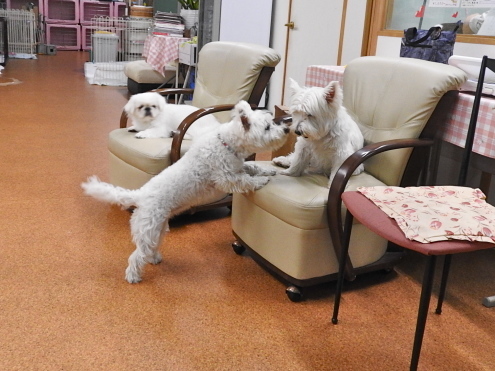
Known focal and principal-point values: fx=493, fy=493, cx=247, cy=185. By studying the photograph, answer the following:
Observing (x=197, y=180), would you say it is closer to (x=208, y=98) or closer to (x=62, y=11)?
(x=208, y=98)

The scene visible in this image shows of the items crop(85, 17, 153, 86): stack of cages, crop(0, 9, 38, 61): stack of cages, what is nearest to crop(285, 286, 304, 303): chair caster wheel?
crop(85, 17, 153, 86): stack of cages

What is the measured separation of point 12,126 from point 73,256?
2886 mm

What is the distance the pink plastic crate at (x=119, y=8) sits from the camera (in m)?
11.0

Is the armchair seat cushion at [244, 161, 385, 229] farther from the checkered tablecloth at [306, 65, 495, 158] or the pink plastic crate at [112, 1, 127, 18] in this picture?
the pink plastic crate at [112, 1, 127, 18]

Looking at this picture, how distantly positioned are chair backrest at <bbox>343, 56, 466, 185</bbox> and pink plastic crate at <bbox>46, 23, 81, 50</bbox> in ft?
33.9

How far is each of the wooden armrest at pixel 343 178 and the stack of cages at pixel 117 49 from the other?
6009mm

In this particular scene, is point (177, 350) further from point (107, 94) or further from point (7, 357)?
point (107, 94)

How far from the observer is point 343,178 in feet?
6.24

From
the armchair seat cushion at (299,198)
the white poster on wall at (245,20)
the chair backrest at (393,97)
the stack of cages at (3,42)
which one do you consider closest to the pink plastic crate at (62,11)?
the stack of cages at (3,42)

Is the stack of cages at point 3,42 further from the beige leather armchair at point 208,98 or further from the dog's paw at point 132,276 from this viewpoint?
the dog's paw at point 132,276

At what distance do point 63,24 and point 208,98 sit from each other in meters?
9.21

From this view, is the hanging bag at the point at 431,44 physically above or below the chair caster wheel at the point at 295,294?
above

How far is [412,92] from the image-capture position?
2.15 m

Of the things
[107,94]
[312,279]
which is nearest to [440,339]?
[312,279]
